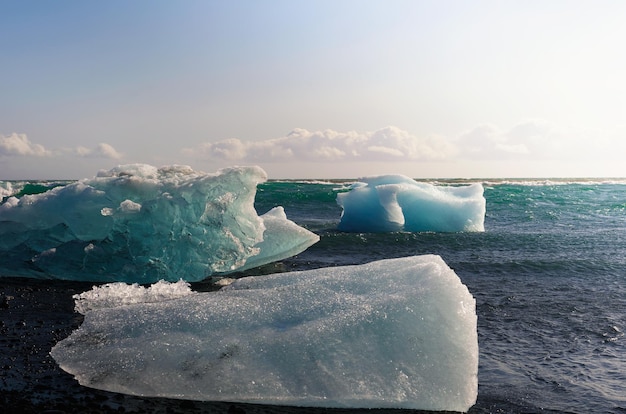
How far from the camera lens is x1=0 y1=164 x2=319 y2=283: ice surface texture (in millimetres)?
7816

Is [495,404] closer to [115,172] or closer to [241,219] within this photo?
[241,219]

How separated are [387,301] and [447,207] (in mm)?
10746

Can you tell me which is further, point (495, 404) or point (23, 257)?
point (23, 257)

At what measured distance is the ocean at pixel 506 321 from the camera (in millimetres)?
3820

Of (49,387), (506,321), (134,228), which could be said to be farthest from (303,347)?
(134,228)

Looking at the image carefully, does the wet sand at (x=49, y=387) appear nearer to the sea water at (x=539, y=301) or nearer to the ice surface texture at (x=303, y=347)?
the ice surface texture at (x=303, y=347)

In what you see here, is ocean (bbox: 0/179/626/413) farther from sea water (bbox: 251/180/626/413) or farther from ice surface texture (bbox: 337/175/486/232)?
ice surface texture (bbox: 337/175/486/232)

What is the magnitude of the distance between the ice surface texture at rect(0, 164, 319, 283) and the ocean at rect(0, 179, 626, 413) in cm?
46

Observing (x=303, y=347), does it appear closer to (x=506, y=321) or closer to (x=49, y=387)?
(x=49, y=387)

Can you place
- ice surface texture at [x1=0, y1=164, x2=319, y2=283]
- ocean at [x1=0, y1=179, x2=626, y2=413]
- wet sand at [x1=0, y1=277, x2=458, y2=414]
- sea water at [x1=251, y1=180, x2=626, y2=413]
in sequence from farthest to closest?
1. ice surface texture at [x1=0, y1=164, x2=319, y2=283]
2. sea water at [x1=251, y1=180, x2=626, y2=413]
3. ocean at [x1=0, y1=179, x2=626, y2=413]
4. wet sand at [x1=0, y1=277, x2=458, y2=414]

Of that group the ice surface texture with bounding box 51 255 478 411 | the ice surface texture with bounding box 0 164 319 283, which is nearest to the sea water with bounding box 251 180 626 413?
the ice surface texture with bounding box 51 255 478 411

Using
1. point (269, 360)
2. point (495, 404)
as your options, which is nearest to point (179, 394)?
point (269, 360)

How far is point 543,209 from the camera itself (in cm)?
2291

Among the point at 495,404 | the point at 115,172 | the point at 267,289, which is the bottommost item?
the point at 495,404
